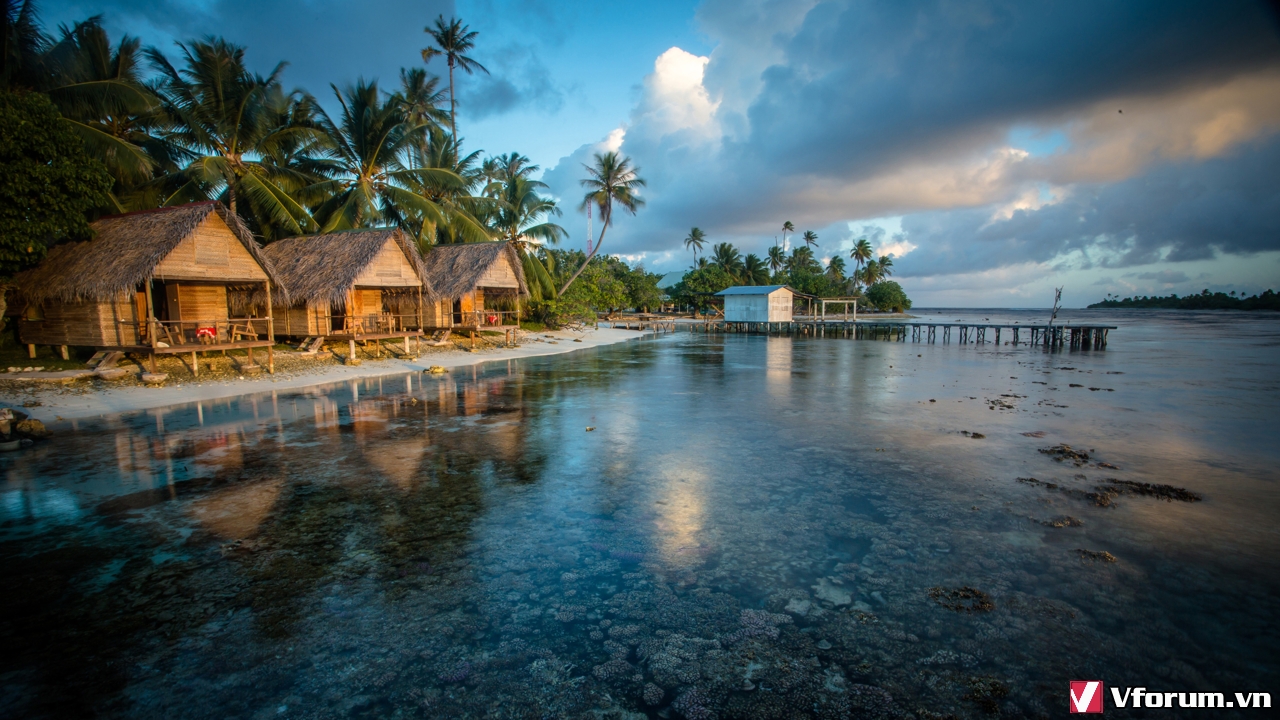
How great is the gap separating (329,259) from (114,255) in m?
5.72

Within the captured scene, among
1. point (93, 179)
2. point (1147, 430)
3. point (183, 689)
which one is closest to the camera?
Result: point (183, 689)

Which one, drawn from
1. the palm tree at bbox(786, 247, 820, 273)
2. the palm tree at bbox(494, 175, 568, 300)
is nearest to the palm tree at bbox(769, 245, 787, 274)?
the palm tree at bbox(786, 247, 820, 273)

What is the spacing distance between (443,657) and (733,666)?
69.9 inches

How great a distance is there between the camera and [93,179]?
1453cm

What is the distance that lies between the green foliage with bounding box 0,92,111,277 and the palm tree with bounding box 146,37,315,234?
4.17 metres

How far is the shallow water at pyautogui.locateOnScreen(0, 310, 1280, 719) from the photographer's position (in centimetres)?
340

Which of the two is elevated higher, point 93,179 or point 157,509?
point 93,179

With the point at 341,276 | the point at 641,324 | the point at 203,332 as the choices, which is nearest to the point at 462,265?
the point at 341,276

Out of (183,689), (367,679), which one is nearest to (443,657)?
(367,679)

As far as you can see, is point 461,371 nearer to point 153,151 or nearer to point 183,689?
point 153,151

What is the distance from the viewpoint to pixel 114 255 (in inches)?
567

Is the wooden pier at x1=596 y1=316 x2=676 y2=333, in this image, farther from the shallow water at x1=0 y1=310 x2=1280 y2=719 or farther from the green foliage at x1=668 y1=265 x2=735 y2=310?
the shallow water at x1=0 y1=310 x2=1280 y2=719

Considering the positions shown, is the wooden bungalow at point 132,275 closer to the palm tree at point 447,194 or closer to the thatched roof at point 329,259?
the thatched roof at point 329,259

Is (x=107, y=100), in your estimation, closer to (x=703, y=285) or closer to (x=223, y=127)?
(x=223, y=127)
